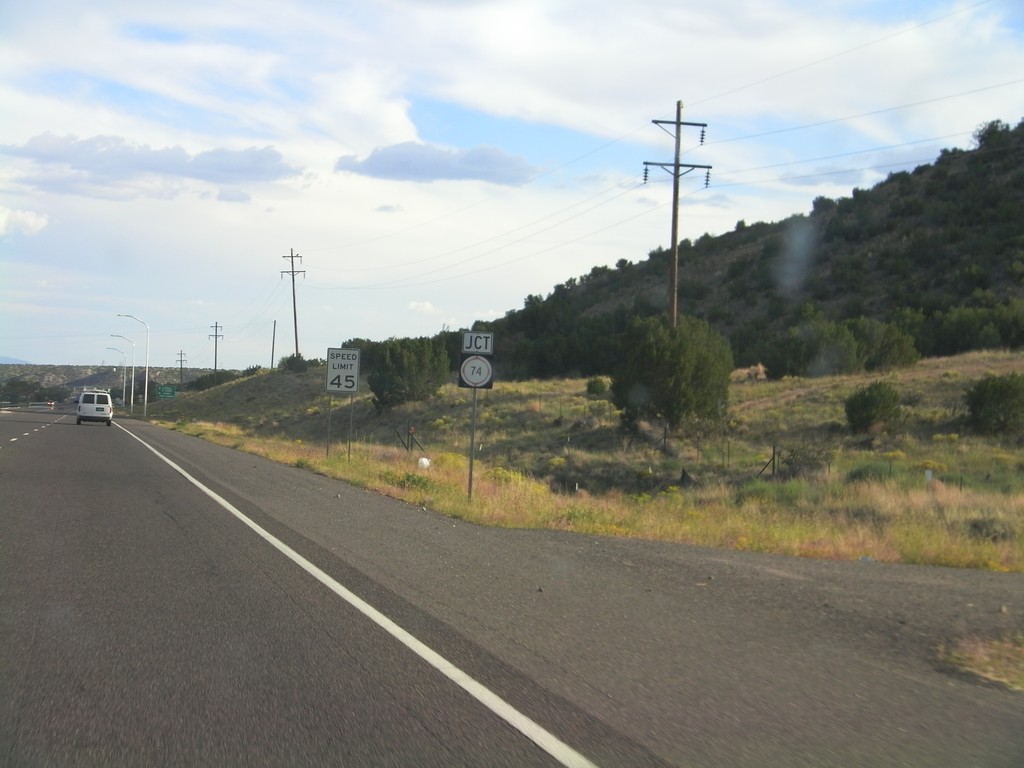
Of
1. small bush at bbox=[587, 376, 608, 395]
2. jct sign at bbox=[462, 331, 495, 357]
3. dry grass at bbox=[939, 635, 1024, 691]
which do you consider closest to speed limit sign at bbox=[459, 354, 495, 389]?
jct sign at bbox=[462, 331, 495, 357]

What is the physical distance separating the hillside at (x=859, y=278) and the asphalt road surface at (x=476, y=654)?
161ft

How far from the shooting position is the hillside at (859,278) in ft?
203

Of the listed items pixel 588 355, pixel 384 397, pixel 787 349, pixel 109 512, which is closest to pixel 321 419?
pixel 384 397

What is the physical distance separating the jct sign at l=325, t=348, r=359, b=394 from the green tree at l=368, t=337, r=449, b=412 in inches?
1443

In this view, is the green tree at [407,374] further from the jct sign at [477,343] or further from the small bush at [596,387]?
the jct sign at [477,343]

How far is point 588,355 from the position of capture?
77125 mm

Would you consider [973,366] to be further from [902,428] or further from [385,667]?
[385,667]

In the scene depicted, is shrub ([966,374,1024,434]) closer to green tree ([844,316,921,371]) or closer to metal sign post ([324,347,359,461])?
green tree ([844,316,921,371])

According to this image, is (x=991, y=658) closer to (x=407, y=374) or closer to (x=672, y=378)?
(x=672, y=378)

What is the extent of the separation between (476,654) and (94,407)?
2179 inches

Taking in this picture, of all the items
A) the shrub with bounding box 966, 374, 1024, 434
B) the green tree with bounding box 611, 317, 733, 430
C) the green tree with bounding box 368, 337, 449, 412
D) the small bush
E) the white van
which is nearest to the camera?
the shrub with bounding box 966, 374, 1024, 434

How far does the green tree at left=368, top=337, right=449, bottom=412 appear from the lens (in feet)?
217

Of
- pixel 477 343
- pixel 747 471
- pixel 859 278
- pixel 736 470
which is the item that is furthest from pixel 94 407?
pixel 859 278

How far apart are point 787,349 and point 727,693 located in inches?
2120
